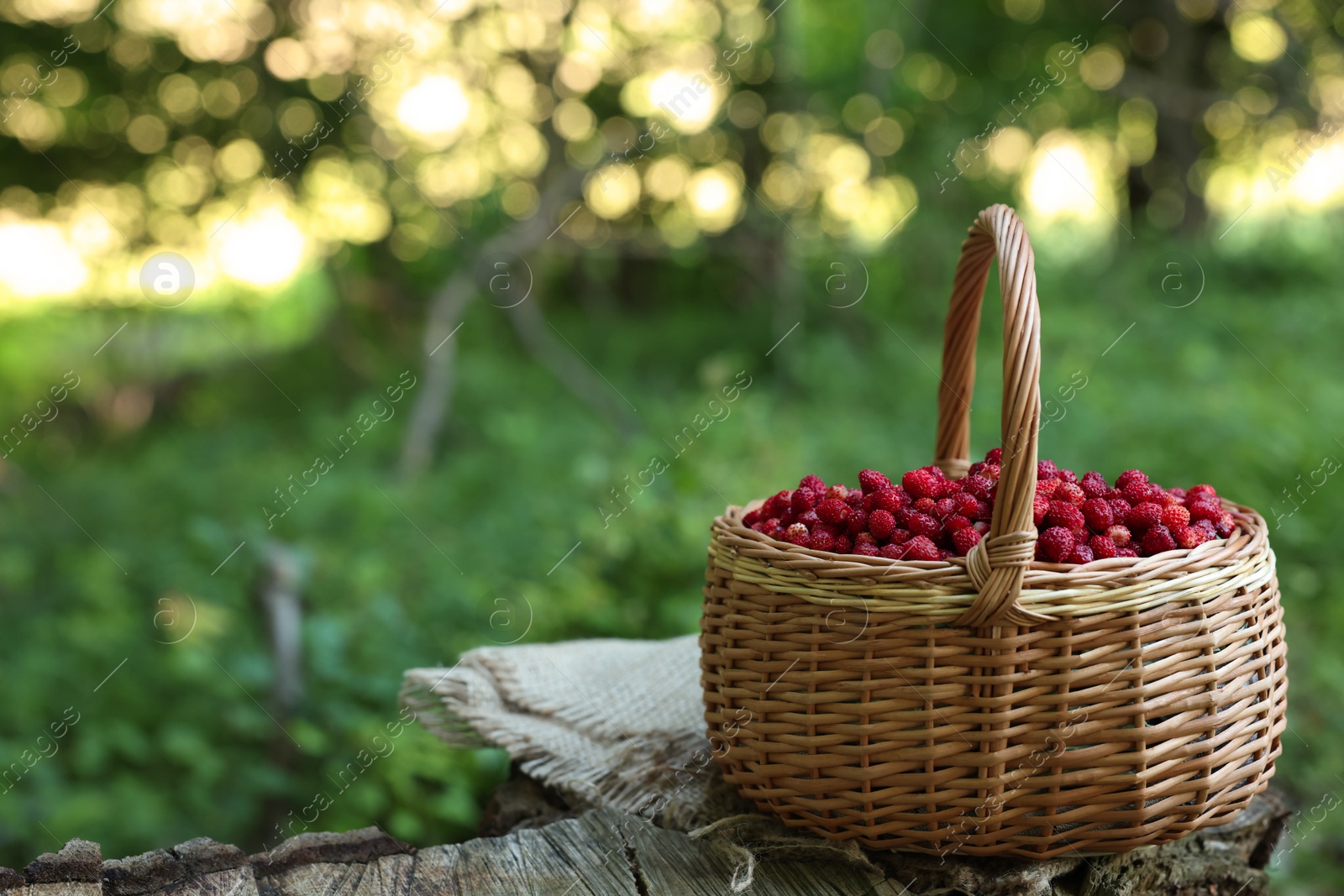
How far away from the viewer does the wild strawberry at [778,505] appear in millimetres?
1556

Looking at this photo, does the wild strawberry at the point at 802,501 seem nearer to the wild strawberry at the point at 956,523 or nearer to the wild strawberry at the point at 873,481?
the wild strawberry at the point at 873,481

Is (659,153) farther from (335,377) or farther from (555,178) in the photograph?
(335,377)

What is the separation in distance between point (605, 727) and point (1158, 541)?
1025 millimetres

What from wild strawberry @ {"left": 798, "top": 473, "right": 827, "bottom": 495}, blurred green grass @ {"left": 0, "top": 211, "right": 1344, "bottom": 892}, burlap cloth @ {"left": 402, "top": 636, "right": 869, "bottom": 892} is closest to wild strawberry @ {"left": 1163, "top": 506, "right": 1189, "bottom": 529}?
wild strawberry @ {"left": 798, "top": 473, "right": 827, "bottom": 495}

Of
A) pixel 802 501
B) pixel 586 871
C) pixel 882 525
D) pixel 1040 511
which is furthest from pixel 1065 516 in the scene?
pixel 586 871

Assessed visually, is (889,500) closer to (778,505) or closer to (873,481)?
(873,481)

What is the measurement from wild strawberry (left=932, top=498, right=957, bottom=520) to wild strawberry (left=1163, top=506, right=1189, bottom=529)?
31 centimetres

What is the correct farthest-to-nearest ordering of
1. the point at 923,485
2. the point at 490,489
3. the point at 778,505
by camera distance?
the point at 490,489
the point at 778,505
the point at 923,485

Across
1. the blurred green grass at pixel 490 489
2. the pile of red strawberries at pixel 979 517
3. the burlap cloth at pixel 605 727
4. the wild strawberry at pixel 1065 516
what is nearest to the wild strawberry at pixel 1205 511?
the pile of red strawberries at pixel 979 517

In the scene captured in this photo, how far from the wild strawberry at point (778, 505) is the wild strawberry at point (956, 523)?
26 cm

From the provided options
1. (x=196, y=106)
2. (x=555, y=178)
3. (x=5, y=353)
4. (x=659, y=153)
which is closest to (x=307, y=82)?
(x=196, y=106)

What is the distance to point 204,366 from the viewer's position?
29.9ft

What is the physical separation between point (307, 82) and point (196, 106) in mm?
1220

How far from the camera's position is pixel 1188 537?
1.39m
